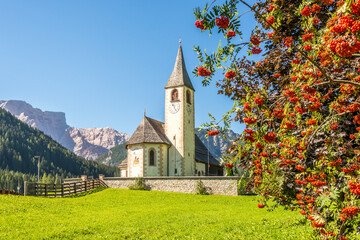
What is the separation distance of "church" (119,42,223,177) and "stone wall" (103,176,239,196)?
4.22 m

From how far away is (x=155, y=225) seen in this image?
16.0 meters

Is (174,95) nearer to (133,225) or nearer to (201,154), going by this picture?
(201,154)

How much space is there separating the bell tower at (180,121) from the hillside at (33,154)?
124782mm

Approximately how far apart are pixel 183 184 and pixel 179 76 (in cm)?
1747

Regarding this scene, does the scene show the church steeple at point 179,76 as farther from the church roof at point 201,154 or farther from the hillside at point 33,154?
the hillside at point 33,154

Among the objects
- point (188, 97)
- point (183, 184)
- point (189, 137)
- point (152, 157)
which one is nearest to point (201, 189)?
point (183, 184)

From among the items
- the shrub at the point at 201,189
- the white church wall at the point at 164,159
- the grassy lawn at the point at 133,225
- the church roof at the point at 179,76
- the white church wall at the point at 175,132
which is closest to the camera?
the grassy lawn at the point at 133,225

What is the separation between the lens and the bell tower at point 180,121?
4469 centimetres

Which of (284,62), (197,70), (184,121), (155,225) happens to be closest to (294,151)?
(197,70)

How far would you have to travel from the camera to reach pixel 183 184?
35.9 meters

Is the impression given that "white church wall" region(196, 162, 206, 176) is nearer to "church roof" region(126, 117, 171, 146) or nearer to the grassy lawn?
"church roof" region(126, 117, 171, 146)

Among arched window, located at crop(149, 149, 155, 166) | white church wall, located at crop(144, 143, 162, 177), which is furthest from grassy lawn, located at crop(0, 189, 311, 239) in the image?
arched window, located at crop(149, 149, 155, 166)

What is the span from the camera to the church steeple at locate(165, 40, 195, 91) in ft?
153

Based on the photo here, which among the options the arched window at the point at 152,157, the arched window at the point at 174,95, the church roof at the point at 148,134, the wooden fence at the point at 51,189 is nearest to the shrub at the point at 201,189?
the arched window at the point at 152,157
